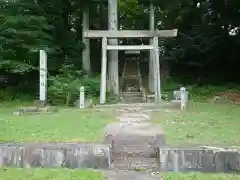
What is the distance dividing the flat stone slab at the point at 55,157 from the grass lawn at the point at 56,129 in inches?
33.7

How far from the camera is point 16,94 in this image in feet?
59.2

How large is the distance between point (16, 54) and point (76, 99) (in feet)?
12.3

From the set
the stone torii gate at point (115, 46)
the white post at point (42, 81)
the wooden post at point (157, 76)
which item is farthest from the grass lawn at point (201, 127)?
the white post at point (42, 81)

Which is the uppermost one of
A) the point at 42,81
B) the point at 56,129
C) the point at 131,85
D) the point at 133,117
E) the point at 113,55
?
the point at 113,55

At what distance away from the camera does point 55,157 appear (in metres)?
6.36

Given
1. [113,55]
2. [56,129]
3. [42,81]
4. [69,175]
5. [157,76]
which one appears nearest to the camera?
[69,175]

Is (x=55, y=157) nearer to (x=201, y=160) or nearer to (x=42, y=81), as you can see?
(x=201, y=160)

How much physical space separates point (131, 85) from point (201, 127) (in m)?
11.9

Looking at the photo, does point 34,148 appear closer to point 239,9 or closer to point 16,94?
point 16,94

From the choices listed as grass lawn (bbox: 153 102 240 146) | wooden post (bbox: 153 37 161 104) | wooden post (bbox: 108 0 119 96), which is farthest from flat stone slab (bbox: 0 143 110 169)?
wooden post (bbox: 108 0 119 96)

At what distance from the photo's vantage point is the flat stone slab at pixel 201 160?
242 inches

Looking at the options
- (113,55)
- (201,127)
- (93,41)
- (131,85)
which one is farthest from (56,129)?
(93,41)

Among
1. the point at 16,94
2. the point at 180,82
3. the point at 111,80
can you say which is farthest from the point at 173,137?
the point at 180,82

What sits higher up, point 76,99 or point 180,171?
point 76,99
